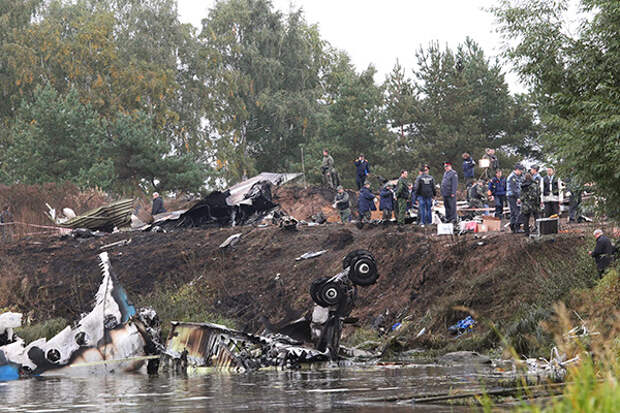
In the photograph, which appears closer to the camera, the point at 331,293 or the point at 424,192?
the point at 331,293

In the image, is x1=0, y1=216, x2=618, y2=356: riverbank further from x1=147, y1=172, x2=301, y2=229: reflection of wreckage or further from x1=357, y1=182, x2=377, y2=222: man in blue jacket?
x1=147, y1=172, x2=301, y2=229: reflection of wreckage

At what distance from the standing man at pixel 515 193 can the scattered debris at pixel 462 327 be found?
3637 mm

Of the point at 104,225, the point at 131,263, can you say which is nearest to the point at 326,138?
the point at 104,225


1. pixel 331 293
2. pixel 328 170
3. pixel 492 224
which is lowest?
pixel 331 293

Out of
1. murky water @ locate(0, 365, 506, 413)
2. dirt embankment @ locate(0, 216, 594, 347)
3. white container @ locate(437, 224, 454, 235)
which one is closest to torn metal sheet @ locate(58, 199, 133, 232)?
dirt embankment @ locate(0, 216, 594, 347)

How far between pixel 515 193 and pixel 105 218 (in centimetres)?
2077

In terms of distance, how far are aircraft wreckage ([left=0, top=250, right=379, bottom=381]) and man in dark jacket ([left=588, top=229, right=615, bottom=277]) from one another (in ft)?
15.1

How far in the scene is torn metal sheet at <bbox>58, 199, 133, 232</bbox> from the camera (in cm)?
4025

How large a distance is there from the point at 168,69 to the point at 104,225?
27780 millimetres

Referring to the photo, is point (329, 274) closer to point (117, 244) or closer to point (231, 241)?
point (231, 241)

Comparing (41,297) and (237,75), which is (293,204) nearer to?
(41,297)

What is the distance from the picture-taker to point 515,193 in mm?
24875

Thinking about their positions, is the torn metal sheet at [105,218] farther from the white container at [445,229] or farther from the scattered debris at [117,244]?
the white container at [445,229]

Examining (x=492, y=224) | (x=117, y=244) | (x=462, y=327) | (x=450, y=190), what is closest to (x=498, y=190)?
(x=492, y=224)
